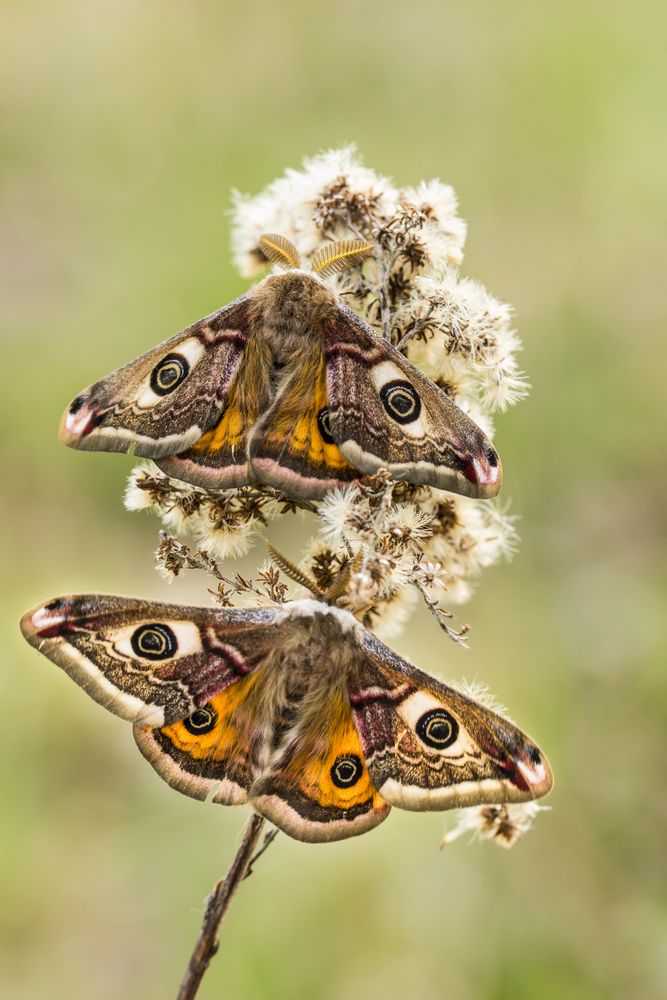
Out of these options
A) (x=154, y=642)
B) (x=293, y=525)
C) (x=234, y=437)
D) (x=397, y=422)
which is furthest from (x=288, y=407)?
(x=293, y=525)

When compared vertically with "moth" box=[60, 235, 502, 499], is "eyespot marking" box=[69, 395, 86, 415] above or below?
below

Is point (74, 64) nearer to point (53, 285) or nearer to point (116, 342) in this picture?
point (53, 285)

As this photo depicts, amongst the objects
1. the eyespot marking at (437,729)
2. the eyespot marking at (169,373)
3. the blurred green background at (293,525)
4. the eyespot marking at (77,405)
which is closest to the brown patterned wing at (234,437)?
the eyespot marking at (169,373)

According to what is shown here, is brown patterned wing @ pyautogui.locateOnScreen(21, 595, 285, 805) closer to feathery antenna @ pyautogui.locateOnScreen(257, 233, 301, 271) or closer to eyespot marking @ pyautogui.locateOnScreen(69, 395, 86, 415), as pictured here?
eyespot marking @ pyautogui.locateOnScreen(69, 395, 86, 415)

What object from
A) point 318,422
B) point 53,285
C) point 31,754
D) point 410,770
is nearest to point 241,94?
point 53,285

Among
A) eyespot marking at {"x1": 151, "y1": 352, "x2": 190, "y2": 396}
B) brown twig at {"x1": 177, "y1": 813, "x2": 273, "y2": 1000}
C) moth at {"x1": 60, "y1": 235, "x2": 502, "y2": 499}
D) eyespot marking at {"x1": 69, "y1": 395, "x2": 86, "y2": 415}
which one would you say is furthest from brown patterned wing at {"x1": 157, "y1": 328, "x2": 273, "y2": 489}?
brown twig at {"x1": 177, "y1": 813, "x2": 273, "y2": 1000}

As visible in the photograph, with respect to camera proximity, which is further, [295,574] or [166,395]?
[166,395]

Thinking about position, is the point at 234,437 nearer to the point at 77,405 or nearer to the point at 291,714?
the point at 77,405
